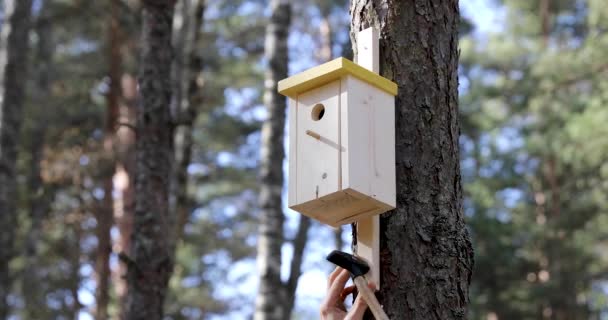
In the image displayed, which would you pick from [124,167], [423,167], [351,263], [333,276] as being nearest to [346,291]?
[333,276]

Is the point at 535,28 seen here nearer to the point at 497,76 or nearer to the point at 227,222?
the point at 497,76

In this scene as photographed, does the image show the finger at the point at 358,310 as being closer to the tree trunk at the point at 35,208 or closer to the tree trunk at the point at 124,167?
the tree trunk at the point at 124,167

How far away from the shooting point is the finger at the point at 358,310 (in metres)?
2.79

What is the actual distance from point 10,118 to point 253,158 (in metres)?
7.61

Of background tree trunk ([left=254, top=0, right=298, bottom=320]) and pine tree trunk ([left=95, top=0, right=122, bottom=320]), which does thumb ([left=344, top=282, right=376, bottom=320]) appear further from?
pine tree trunk ([left=95, top=0, right=122, bottom=320])

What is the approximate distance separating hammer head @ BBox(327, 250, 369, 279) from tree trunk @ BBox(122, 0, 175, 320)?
2952 millimetres

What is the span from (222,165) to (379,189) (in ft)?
46.8

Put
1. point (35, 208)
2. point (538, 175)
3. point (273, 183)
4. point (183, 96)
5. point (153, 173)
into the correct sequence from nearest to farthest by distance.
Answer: point (153, 173) < point (273, 183) < point (183, 96) < point (35, 208) < point (538, 175)

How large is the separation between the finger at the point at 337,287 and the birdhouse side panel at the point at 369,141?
0.25 metres

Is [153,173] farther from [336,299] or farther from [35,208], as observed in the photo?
[35,208]

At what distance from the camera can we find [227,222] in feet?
57.1

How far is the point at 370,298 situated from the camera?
2.78 metres

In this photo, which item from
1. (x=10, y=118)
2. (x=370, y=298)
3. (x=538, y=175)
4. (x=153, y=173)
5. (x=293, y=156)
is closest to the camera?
(x=370, y=298)

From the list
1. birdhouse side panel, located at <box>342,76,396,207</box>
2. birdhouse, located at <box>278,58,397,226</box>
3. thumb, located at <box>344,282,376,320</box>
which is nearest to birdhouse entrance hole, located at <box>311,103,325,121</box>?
birdhouse, located at <box>278,58,397,226</box>
